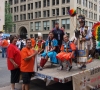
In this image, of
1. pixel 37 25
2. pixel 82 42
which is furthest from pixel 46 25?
pixel 82 42

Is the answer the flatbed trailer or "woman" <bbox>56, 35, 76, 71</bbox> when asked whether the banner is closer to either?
the flatbed trailer

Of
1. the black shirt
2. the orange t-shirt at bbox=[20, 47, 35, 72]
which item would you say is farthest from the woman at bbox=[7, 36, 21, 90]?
the black shirt

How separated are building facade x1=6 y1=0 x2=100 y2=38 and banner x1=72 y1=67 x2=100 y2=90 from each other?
1621 inches

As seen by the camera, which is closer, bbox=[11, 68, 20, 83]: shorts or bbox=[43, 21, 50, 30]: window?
bbox=[11, 68, 20, 83]: shorts

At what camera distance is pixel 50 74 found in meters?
6.04

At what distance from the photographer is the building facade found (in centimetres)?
5041

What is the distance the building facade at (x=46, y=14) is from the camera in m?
50.4

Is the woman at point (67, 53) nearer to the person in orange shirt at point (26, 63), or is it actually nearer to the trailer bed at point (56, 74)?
the trailer bed at point (56, 74)

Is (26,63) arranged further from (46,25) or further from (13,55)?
(46,25)

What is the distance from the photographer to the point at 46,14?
54719 millimetres

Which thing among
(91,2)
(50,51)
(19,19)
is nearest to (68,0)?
(91,2)

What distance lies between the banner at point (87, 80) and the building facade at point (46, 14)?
4118 cm

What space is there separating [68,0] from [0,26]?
21.1 metres

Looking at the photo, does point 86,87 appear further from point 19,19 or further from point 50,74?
point 19,19
